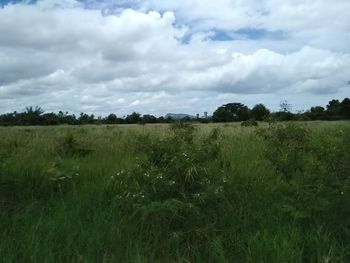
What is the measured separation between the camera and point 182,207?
17.3 feet

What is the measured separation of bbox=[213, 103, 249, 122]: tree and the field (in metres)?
48.8

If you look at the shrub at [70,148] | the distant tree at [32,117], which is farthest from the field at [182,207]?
the distant tree at [32,117]

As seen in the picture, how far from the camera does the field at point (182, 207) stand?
4.52m

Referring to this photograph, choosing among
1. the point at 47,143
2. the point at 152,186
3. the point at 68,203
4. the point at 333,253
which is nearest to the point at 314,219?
the point at 333,253

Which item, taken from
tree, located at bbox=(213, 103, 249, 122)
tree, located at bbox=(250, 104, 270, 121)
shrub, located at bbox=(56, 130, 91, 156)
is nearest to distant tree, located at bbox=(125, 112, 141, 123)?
tree, located at bbox=(213, 103, 249, 122)

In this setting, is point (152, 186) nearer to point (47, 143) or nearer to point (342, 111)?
point (47, 143)

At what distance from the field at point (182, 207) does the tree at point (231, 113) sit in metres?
48.8

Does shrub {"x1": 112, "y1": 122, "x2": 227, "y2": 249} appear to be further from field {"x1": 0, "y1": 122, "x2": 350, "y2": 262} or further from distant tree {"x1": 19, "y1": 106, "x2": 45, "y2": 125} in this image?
distant tree {"x1": 19, "y1": 106, "x2": 45, "y2": 125}

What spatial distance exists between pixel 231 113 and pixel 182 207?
5564 cm

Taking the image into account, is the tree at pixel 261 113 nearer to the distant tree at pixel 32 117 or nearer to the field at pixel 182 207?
the field at pixel 182 207

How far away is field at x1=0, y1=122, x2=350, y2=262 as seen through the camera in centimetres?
452

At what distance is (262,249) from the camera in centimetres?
441

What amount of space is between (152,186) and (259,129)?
5091mm

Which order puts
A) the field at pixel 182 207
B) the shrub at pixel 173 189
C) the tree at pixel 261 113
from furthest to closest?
1. the tree at pixel 261 113
2. the shrub at pixel 173 189
3. the field at pixel 182 207
